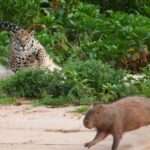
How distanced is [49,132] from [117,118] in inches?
57.8

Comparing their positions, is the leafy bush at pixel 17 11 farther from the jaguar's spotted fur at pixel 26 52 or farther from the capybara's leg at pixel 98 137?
the capybara's leg at pixel 98 137

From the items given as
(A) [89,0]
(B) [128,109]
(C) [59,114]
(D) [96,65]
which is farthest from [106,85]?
(A) [89,0]

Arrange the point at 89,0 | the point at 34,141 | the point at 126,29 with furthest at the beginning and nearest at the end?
the point at 89,0 < the point at 126,29 < the point at 34,141

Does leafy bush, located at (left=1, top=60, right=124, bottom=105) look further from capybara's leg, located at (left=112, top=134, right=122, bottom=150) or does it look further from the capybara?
capybara's leg, located at (left=112, top=134, right=122, bottom=150)

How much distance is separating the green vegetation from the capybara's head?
3.42 m

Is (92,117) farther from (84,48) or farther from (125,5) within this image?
(125,5)

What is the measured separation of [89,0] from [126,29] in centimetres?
296

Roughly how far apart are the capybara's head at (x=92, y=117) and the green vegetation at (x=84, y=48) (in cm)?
342

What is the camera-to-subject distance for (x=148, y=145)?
7.42m

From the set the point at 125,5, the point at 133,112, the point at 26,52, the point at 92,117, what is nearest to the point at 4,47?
the point at 26,52

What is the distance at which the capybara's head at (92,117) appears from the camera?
7051mm

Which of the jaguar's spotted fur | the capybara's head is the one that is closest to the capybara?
the capybara's head

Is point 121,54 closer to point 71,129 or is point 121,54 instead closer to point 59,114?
point 59,114

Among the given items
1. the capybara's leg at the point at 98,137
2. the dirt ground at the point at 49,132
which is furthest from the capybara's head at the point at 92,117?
the dirt ground at the point at 49,132
